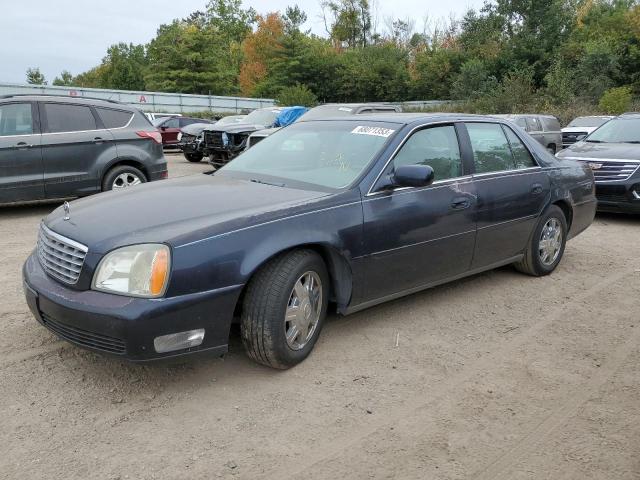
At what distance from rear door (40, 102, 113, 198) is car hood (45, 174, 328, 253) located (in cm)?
459

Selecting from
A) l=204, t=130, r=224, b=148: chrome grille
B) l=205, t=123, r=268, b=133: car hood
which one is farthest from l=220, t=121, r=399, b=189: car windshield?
l=204, t=130, r=224, b=148: chrome grille

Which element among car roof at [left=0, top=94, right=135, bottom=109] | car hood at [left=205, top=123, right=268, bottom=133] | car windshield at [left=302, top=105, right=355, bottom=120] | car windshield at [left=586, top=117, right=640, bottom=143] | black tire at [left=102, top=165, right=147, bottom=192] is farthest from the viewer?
car hood at [left=205, top=123, right=268, bottom=133]

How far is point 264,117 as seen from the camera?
16.2 metres

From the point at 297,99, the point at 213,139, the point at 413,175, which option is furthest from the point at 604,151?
the point at 297,99

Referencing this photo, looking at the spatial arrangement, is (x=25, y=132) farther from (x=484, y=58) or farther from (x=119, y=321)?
(x=484, y=58)

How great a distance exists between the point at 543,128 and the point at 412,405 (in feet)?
49.4

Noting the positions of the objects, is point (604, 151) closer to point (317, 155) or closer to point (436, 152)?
point (436, 152)

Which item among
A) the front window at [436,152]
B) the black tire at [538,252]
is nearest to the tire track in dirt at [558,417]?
the black tire at [538,252]

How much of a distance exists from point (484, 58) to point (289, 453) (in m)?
54.9

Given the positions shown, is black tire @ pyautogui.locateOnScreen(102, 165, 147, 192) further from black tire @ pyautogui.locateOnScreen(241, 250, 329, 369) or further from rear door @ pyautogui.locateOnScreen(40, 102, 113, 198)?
black tire @ pyautogui.locateOnScreen(241, 250, 329, 369)

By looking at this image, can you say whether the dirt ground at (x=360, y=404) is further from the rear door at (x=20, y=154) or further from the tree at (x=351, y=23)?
the tree at (x=351, y=23)

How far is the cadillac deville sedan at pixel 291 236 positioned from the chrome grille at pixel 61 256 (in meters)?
0.01

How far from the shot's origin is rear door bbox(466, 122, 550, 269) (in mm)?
4930

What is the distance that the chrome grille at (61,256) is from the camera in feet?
10.7
